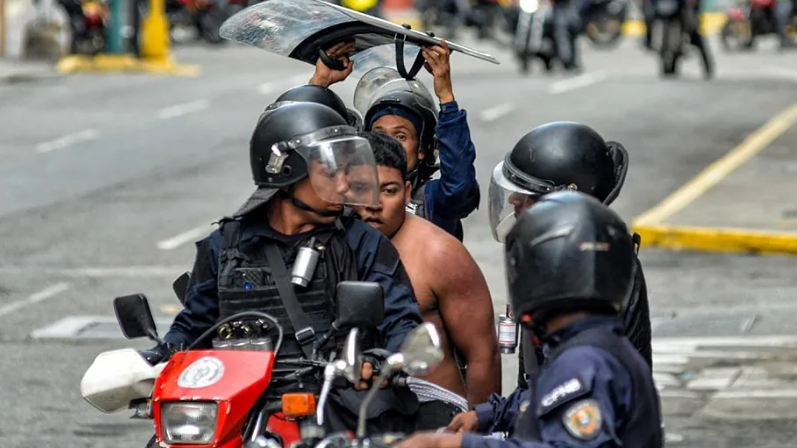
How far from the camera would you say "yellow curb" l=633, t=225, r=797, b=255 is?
14.2 metres

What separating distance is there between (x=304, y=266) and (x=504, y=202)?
810 mm

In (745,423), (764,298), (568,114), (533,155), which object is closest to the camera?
(533,155)

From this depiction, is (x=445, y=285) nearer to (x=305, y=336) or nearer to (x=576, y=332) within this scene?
(x=305, y=336)

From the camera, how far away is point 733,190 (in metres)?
16.8

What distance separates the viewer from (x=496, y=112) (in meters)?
23.5

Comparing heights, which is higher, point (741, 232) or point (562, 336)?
point (562, 336)

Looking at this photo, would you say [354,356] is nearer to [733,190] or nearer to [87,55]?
[733,190]

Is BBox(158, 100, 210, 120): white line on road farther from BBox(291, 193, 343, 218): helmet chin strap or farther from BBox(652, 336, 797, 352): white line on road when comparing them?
BBox(291, 193, 343, 218): helmet chin strap

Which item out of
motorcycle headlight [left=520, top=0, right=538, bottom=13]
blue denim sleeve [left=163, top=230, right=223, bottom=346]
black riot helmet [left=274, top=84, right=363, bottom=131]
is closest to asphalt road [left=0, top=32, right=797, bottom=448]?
motorcycle headlight [left=520, top=0, right=538, bottom=13]

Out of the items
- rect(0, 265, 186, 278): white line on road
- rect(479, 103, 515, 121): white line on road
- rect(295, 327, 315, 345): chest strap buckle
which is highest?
rect(295, 327, 315, 345): chest strap buckle

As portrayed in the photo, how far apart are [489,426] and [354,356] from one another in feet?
2.50

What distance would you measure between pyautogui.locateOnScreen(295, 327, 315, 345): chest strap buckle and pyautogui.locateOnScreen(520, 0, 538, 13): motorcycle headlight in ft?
79.5

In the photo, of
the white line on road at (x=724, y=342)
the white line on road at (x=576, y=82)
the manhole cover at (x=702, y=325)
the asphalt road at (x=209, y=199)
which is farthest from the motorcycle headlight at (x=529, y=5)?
the white line on road at (x=724, y=342)

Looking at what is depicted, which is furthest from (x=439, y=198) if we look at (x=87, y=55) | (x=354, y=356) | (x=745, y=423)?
(x=87, y=55)
